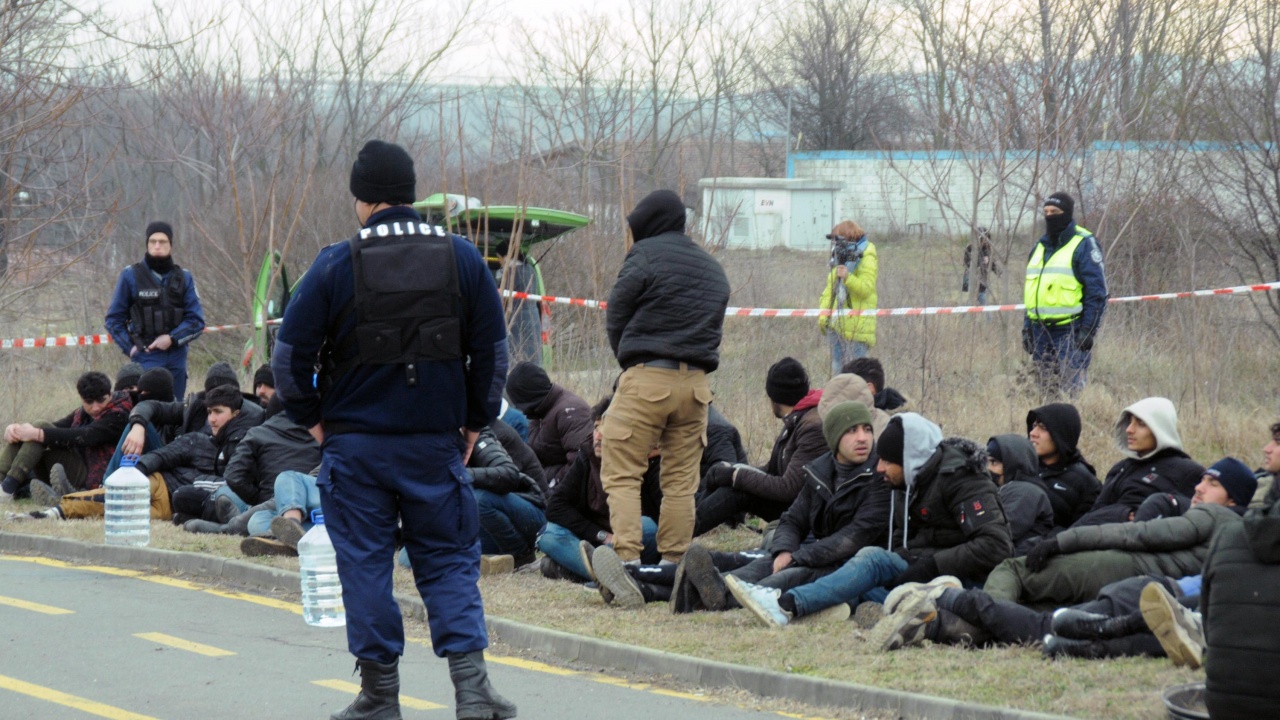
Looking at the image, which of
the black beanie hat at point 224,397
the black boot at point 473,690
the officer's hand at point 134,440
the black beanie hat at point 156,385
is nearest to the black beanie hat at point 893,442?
the black boot at point 473,690

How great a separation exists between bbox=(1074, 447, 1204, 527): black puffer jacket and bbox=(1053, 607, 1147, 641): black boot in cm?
130

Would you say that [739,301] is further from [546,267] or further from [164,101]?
[164,101]

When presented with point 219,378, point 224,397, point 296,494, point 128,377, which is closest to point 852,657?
point 296,494

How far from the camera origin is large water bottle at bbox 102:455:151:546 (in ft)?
36.3

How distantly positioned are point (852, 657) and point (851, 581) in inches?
37.6

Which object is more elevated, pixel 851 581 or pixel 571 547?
pixel 851 581

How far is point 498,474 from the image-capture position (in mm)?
9859

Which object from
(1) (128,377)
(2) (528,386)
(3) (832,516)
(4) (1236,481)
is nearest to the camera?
(4) (1236,481)

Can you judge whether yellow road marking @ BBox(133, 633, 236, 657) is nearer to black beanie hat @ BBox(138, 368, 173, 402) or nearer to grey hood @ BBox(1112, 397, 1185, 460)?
grey hood @ BBox(1112, 397, 1185, 460)

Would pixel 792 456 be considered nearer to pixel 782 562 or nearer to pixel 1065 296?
pixel 782 562

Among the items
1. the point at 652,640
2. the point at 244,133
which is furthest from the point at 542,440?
the point at 244,133

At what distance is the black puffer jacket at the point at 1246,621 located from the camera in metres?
4.82

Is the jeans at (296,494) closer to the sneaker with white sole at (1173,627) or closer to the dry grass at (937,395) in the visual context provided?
the dry grass at (937,395)

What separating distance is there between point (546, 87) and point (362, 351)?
28.4 metres
